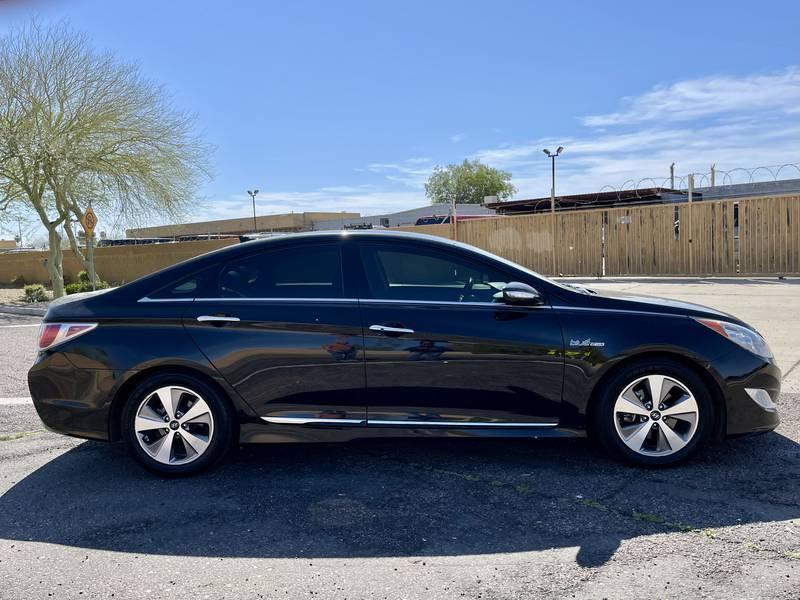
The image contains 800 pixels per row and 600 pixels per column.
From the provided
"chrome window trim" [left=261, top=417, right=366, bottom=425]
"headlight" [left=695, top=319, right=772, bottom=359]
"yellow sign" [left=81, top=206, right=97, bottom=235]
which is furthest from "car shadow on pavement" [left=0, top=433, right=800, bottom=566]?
"yellow sign" [left=81, top=206, right=97, bottom=235]

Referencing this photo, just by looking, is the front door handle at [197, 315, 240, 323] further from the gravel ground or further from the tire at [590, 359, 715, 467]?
the tire at [590, 359, 715, 467]

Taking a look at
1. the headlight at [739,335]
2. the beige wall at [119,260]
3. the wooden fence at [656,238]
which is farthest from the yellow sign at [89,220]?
the headlight at [739,335]

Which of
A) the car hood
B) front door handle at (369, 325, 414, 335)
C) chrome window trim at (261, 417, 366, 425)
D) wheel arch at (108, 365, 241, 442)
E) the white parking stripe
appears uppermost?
the car hood

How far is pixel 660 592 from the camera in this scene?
2.91m

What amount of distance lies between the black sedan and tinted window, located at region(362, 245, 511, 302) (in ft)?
0.06

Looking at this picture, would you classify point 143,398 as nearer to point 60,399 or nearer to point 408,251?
point 60,399

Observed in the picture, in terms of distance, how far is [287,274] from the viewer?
4512 mm

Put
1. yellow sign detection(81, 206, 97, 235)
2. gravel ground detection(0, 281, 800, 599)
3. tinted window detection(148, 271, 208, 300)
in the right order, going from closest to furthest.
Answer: gravel ground detection(0, 281, 800, 599), tinted window detection(148, 271, 208, 300), yellow sign detection(81, 206, 97, 235)

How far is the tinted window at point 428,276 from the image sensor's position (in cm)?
435

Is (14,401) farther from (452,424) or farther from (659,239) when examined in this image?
(659,239)

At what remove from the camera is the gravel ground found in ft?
10.00

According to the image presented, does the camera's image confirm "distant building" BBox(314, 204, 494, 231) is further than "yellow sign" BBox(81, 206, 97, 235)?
Yes

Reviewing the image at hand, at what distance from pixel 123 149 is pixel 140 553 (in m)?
19.3

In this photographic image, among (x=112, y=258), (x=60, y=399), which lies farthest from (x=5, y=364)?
(x=112, y=258)
